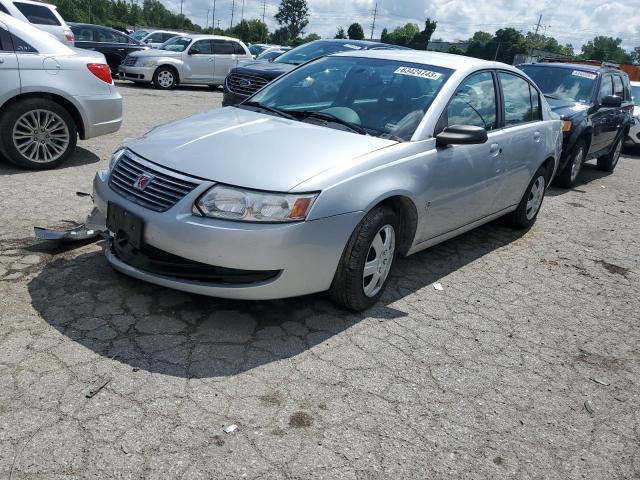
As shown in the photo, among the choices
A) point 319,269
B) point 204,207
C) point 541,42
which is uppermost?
point 541,42

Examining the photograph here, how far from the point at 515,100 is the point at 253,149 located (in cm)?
290

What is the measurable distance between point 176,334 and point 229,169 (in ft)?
3.25

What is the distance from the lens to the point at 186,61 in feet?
54.5

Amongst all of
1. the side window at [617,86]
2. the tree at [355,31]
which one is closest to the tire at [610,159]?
the side window at [617,86]

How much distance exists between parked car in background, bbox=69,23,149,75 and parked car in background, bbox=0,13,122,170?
11.6 meters

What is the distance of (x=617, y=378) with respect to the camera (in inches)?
134

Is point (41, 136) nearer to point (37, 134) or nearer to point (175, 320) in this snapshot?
point (37, 134)

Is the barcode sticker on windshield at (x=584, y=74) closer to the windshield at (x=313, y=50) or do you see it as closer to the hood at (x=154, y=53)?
the windshield at (x=313, y=50)

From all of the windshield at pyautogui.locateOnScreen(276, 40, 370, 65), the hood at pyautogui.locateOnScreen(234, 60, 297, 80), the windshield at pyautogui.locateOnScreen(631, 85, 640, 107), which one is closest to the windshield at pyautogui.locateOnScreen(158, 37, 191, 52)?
the windshield at pyautogui.locateOnScreen(276, 40, 370, 65)

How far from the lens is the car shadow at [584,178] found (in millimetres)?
8141

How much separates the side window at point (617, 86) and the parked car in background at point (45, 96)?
792cm

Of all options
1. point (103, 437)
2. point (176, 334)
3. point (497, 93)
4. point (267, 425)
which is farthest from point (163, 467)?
point (497, 93)

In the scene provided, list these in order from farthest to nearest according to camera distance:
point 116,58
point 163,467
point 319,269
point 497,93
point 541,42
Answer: point 541,42, point 116,58, point 497,93, point 319,269, point 163,467

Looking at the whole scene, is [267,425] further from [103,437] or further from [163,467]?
[103,437]
